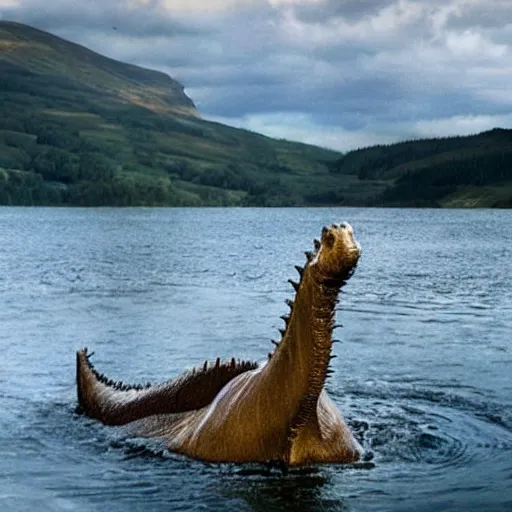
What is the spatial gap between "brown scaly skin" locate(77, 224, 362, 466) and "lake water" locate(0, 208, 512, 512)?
0.30 meters

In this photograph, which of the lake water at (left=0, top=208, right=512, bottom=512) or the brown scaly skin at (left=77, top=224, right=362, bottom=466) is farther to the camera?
the lake water at (left=0, top=208, right=512, bottom=512)

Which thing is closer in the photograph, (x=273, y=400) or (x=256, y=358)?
(x=273, y=400)

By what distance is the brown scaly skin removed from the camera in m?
9.67

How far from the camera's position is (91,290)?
144 ft

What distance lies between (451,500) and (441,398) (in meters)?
6.37

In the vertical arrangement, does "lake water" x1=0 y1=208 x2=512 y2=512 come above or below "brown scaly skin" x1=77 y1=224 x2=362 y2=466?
below

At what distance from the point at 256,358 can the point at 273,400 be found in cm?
1356

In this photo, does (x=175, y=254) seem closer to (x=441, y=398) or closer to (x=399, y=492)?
(x=441, y=398)

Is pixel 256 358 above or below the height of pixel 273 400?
below

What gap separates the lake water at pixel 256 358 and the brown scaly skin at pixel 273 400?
30 cm

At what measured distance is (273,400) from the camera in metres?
11.0

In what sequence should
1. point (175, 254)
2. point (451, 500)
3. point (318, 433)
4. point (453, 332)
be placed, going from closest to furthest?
point (318, 433)
point (451, 500)
point (453, 332)
point (175, 254)

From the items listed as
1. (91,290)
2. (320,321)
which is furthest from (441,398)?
(91,290)

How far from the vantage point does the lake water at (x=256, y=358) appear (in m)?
12.2
